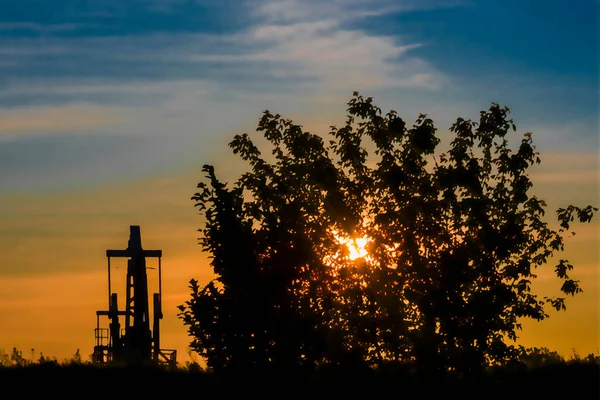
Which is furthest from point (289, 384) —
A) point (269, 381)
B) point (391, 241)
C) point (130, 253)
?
point (130, 253)

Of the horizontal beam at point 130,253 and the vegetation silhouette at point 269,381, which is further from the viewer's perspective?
the horizontal beam at point 130,253

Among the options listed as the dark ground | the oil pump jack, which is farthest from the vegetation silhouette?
the oil pump jack

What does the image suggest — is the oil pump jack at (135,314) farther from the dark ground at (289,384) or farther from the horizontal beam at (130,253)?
the dark ground at (289,384)

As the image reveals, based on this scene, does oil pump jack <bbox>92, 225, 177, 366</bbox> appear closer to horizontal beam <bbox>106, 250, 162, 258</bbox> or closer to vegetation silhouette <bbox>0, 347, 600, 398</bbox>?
horizontal beam <bbox>106, 250, 162, 258</bbox>

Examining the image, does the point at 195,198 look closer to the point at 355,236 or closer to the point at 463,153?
the point at 355,236

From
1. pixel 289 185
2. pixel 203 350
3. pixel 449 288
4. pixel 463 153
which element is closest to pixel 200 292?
pixel 203 350

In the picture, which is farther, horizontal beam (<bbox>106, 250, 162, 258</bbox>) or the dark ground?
horizontal beam (<bbox>106, 250, 162, 258</bbox>)

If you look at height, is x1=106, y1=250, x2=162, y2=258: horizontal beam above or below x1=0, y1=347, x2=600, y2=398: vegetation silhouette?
above

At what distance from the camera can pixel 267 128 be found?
39625mm

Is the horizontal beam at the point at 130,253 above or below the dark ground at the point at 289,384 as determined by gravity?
above

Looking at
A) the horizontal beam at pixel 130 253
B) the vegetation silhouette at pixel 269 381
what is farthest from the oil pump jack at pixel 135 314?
the vegetation silhouette at pixel 269 381

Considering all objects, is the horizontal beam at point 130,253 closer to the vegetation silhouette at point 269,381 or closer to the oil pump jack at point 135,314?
the oil pump jack at point 135,314

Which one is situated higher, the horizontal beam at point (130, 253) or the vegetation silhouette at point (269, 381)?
the horizontal beam at point (130, 253)

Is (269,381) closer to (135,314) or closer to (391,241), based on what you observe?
(391,241)
